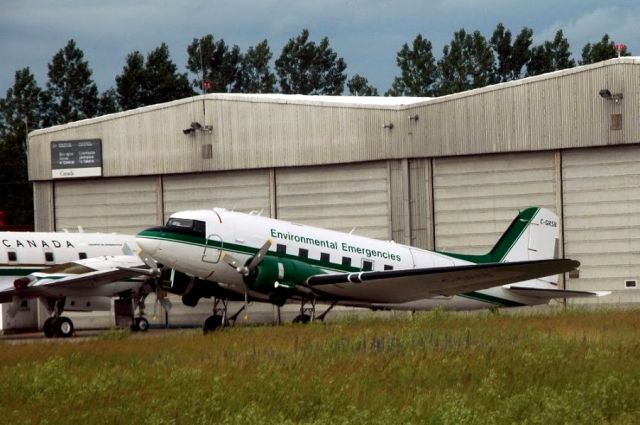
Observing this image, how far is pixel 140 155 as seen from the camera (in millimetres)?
52562

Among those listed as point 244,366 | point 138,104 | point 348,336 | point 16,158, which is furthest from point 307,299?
point 138,104

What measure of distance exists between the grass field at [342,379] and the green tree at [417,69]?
104293 mm

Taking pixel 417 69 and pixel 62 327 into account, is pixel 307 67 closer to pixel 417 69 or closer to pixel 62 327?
pixel 417 69

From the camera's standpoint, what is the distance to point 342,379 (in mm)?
18031

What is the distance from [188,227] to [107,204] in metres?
23.0

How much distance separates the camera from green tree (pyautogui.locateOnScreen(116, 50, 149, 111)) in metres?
110

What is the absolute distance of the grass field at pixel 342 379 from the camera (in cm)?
1555

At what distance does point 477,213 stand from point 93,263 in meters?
15.3

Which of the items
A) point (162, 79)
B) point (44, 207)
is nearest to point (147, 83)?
point (162, 79)

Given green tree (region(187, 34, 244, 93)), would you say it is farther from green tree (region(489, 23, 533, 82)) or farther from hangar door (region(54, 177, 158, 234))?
hangar door (region(54, 177, 158, 234))

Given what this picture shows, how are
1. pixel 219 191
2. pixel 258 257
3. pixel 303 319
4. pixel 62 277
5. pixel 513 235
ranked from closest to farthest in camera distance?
pixel 258 257, pixel 303 319, pixel 513 235, pixel 62 277, pixel 219 191

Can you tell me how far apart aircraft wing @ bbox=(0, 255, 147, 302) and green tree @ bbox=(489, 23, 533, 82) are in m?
88.3

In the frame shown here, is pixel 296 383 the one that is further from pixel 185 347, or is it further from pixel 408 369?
pixel 185 347

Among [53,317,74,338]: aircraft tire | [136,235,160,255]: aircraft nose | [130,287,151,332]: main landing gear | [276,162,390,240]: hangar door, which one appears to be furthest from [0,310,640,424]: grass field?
[276,162,390,240]: hangar door
